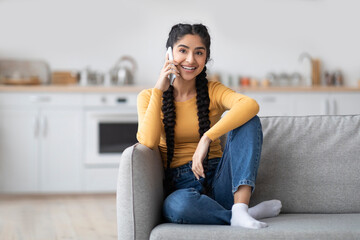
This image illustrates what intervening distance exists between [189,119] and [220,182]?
30 cm

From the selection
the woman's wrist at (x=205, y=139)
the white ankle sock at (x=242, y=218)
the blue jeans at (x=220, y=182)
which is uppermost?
the woman's wrist at (x=205, y=139)

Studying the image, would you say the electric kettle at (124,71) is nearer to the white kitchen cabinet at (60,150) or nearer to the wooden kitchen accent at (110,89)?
the wooden kitchen accent at (110,89)

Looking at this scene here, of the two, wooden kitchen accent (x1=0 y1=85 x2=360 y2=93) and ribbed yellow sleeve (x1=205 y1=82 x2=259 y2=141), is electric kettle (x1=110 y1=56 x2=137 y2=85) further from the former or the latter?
ribbed yellow sleeve (x1=205 y1=82 x2=259 y2=141)

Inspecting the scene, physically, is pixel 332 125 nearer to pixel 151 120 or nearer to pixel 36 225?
pixel 151 120

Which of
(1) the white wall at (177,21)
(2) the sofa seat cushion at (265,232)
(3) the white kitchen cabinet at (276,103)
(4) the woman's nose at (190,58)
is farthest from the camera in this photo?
(1) the white wall at (177,21)

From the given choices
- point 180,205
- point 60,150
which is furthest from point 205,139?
point 60,150

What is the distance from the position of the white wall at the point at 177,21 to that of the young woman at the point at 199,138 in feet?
9.98

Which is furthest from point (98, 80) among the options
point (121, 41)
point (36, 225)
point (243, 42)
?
Result: point (36, 225)

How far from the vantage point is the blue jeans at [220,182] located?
1.74m

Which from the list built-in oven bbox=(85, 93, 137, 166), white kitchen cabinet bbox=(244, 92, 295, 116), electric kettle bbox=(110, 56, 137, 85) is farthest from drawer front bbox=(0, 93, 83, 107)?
white kitchen cabinet bbox=(244, 92, 295, 116)

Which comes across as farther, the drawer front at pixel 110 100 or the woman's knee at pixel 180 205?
the drawer front at pixel 110 100

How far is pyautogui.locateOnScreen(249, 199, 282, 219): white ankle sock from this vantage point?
6.08 feet

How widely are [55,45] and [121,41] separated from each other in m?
0.68

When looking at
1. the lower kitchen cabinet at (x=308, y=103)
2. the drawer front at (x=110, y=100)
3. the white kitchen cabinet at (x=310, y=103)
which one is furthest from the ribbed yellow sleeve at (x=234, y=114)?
the white kitchen cabinet at (x=310, y=103)
